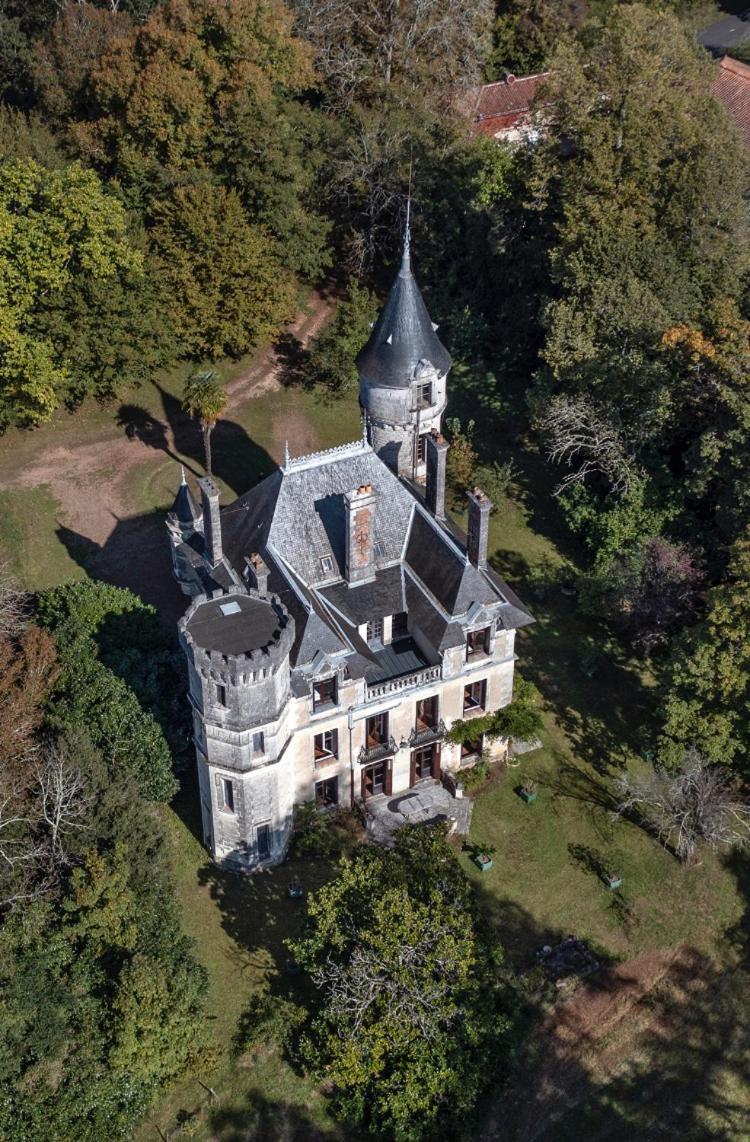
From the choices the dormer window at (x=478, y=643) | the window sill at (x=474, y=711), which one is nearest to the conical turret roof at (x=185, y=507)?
the dormer window at (x=478, y=643)

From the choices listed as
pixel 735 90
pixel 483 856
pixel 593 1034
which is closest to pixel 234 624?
pixel 483 856

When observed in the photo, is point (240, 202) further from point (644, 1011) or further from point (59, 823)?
point (644, 1011)

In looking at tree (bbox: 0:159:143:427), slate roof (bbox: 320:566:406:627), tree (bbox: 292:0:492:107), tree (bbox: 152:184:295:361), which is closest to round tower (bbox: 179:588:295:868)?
slate roof (bbox: 320:566:406:627)

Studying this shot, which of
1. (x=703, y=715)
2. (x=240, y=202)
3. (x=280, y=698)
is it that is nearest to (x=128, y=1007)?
(x=280, y=698)

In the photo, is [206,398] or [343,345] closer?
[206,398]

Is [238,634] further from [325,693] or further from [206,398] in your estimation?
[206,398]

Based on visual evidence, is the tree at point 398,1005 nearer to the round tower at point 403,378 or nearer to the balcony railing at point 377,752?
the balcony railing at point 377,752
